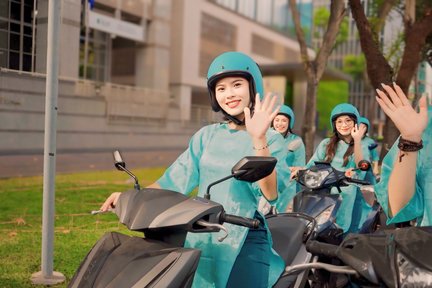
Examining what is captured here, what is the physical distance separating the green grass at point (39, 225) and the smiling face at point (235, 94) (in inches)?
89.7

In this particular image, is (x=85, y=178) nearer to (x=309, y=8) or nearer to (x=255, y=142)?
(x=255, y=142)

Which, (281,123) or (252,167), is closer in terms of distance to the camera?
(252,167)

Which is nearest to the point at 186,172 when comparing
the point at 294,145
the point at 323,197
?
the point at 323,197

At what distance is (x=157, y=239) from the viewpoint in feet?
6.19

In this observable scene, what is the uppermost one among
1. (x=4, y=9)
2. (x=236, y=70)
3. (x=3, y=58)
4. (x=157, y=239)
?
(x=4, y=9)

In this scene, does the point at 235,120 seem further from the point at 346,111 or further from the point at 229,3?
the point at 229,3

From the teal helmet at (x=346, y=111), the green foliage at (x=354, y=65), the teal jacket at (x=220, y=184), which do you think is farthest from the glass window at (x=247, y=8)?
the teal jacket at (x=220, y=184)

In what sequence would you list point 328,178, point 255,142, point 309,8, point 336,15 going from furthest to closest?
1. point 309,8
2. point 336,15
3. point 328,178
4. point 255,142

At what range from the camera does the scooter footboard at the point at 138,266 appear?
1.68 metres

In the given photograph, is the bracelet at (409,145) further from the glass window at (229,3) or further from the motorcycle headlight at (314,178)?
the glass window at (229,3)

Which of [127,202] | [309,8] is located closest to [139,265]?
[127,202]

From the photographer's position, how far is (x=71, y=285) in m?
1.88

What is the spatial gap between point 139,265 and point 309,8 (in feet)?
76.2

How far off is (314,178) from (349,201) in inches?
35.6
